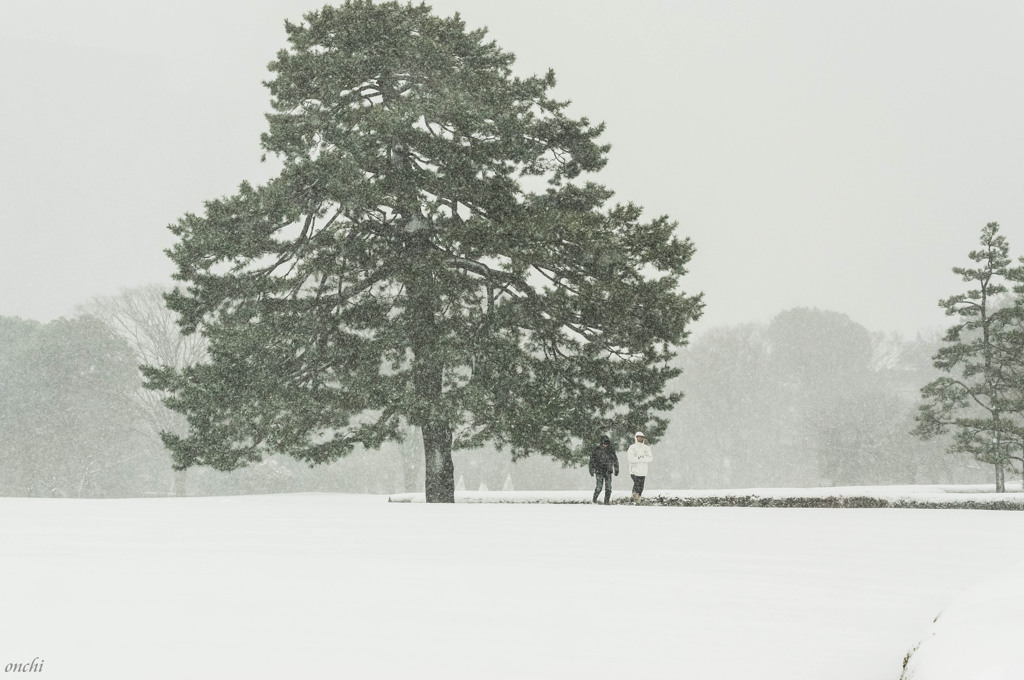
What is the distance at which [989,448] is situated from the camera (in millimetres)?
26734

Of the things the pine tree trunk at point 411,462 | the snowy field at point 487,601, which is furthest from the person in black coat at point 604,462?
the pine tree trunk at point 411,462

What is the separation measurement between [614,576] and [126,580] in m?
3.95

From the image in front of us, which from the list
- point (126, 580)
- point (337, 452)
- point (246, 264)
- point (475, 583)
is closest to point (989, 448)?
point (337, 452)

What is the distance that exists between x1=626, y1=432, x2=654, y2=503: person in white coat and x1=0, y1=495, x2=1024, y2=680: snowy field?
8845mm

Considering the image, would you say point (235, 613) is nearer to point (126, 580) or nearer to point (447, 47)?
point (126, 580)

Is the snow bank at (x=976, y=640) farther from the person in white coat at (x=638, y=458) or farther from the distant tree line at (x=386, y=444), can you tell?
the distant tree line at (x=386, y=444)

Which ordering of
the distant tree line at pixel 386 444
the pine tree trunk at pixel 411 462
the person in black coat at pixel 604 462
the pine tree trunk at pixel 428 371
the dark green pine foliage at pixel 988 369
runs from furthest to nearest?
the distant tree line at pixel 386 444 → the pine tree trunk at pixel 411 462 → the dark green pine foliage at pixel 988 369 → the person in black coat at pixel 604 462 → the pine tree trunk at pixel 428 371

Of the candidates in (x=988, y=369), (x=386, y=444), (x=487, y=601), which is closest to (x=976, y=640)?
(x=487, y=601)

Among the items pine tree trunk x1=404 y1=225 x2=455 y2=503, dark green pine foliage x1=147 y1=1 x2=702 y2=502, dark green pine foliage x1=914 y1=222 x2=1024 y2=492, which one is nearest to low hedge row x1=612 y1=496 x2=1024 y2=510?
dark green pine foliage x1=147 y1=1 x2=702 y2=502

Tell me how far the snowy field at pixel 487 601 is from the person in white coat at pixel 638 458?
8845mm

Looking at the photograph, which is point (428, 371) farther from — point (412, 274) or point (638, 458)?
point (638, 458)

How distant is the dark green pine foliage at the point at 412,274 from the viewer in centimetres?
1916

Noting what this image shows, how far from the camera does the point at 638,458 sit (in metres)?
20.3

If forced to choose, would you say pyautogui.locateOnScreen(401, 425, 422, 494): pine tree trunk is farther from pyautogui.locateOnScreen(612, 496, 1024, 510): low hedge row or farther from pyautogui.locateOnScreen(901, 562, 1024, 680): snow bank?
pyautogui.locateOnScreen(901, 562, 1024, 680): snow bank
